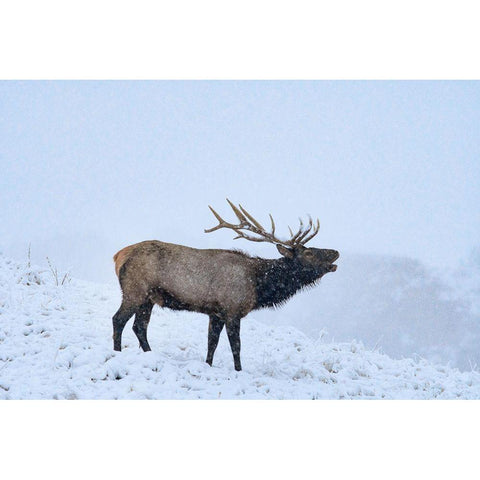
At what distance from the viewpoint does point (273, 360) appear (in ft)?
23.0

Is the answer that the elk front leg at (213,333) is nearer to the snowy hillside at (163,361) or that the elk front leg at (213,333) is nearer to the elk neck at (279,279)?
the snowy hillside at (163,361)

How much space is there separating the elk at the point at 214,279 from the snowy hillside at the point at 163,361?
397 millimetres

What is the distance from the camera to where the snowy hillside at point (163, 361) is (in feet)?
19.1

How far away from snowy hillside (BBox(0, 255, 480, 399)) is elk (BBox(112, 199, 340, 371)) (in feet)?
1.30

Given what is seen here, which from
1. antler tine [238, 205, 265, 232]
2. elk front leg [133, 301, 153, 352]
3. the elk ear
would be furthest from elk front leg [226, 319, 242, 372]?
antler tine [238, 205, 265, 232]

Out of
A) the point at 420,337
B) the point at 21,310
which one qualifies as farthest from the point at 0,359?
the point at 420,337

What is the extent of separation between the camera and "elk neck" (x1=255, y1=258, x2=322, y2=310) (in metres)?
6.75

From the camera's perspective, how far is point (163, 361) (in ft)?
20.5

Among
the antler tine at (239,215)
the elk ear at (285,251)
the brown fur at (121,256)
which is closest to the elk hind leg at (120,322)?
the brown fur at (121,256)

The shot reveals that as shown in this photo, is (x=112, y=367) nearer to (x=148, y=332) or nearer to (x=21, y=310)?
(x=148, y=332)

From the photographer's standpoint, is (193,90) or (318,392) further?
(193,90)

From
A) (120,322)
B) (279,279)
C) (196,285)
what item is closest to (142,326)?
(120,322)

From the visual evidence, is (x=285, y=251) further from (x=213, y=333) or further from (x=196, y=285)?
(x=213, y=333)

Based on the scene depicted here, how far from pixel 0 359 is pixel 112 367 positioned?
1240mm
